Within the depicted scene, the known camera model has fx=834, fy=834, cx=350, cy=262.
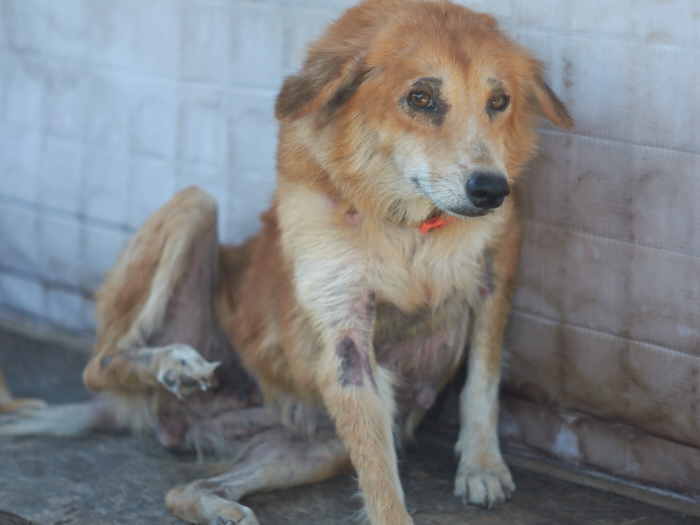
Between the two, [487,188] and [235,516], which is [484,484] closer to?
[235,516]

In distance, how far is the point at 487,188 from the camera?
2162mm

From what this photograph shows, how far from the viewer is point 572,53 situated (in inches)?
106

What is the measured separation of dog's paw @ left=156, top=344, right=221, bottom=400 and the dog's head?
814 millimetres

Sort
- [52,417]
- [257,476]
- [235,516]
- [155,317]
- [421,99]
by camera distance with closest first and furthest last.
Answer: [421,99], [235,516], [257,476], [155,317], [52,417]

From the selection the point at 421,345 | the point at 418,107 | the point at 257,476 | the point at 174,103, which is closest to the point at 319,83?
the point at 418,107

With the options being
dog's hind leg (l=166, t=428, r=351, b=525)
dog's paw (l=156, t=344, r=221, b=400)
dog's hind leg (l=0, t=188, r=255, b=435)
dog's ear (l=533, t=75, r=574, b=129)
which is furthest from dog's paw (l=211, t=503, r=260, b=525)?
dog's ear (l=533, t=75, r=574, b=129)

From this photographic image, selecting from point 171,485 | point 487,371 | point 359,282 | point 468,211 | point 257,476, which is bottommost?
point 171,485

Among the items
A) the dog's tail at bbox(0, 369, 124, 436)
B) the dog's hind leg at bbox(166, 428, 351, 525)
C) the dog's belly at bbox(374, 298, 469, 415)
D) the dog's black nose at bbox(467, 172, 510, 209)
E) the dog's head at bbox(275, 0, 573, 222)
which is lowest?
the dog's tail at bbox(0, 369, 124, 436)

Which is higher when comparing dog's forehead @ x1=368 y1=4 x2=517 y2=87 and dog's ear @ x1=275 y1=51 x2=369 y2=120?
dog's forehead @ x1=368 y1=4 x2=517 y2=87

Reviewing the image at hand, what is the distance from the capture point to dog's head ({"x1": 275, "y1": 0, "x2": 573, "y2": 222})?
7.39 feet

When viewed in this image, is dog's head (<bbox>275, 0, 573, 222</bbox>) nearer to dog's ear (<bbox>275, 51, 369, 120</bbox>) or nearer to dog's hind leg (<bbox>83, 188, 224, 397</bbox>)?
dog's ear (<bbox>275, 51, 369, 120</bbox>)

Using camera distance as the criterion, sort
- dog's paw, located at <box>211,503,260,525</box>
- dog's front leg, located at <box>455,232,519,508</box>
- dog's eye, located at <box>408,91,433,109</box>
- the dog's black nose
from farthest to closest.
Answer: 1. dog's front leg, located at <box>455,232,519,508</box>
2. dog's paw, located at <box>211,503,260,525</box>
3. dog's eye, located at <box>408,91,433,109</box>
4. the dog's black nose

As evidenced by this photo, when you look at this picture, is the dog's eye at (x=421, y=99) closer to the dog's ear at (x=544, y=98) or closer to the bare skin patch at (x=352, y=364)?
the dog's ear at (x=544, y=98)

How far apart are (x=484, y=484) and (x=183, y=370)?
107cm
